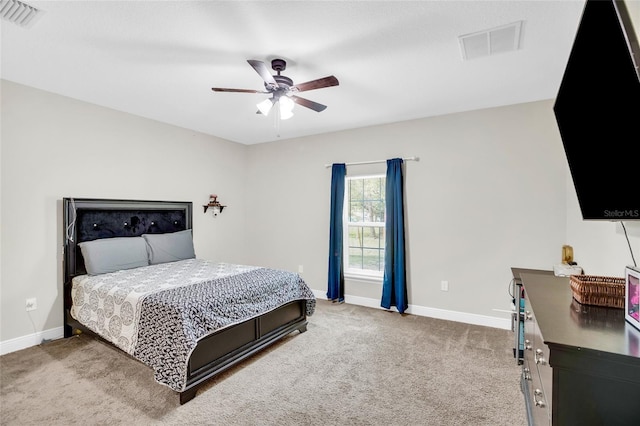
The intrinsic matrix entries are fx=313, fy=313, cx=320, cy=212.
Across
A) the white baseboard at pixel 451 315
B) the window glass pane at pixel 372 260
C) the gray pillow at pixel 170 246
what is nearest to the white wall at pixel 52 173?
the gray pillow at pixel 170 246

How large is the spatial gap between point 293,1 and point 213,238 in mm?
3794

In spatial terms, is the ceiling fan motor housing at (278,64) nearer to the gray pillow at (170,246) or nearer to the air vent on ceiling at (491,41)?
the air vent on ceiling at (491,41)

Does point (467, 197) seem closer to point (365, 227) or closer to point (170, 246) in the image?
point (365, 227)

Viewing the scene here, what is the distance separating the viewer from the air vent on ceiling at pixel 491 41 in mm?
2052

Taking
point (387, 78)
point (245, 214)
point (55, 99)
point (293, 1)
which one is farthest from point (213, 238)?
point (293, 1)

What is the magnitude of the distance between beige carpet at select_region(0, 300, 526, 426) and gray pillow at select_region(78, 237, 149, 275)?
0.75m

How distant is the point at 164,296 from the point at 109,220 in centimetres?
179

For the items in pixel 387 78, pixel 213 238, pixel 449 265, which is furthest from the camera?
pixel 213 238

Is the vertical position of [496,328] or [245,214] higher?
[245,214]

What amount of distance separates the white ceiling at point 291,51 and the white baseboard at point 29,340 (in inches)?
95.3

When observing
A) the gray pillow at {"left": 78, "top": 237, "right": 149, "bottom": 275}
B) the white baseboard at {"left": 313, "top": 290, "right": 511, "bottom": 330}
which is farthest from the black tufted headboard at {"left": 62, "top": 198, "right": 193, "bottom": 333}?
the white baseboard at {"left": 313, "top": 290, "right": 511, "bottom": 330}

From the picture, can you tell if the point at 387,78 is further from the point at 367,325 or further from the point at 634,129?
the point at 367,325

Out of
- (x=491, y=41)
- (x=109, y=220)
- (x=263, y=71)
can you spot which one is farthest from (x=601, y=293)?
(x=109, y=220)

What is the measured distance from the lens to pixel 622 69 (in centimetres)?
107
